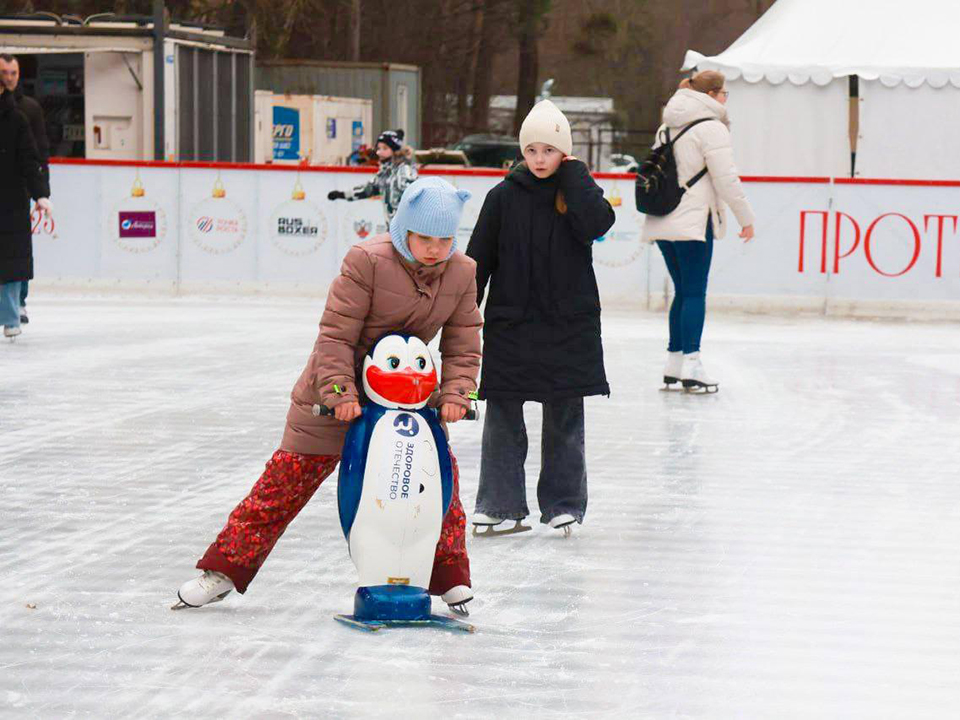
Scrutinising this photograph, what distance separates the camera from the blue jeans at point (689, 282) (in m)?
9.20

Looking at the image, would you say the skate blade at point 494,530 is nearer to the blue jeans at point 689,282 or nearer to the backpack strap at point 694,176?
the blue jeans at point 689,282

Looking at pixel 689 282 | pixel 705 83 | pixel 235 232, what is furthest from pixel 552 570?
pixel 235 232

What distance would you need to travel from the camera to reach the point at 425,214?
4438mm

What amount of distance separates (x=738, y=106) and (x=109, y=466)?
12.6m

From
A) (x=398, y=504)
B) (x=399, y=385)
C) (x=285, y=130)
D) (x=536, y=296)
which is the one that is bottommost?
(x=398, y=504)

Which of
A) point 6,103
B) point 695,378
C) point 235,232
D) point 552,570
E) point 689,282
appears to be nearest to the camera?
point 552,570

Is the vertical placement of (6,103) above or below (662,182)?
above

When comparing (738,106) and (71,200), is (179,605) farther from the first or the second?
(738,106)

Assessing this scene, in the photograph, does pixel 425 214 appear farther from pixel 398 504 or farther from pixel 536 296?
pixel 536 296

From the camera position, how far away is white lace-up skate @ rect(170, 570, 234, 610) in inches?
183

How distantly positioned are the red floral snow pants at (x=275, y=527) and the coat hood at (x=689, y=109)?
4898 mm

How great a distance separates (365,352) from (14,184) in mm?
6899

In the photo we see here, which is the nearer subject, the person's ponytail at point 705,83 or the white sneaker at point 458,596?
the white sneaker at point 458,596

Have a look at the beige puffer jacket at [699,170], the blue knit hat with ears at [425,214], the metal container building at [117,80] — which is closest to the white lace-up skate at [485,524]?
the blue knit hat with ears at [425,214]
